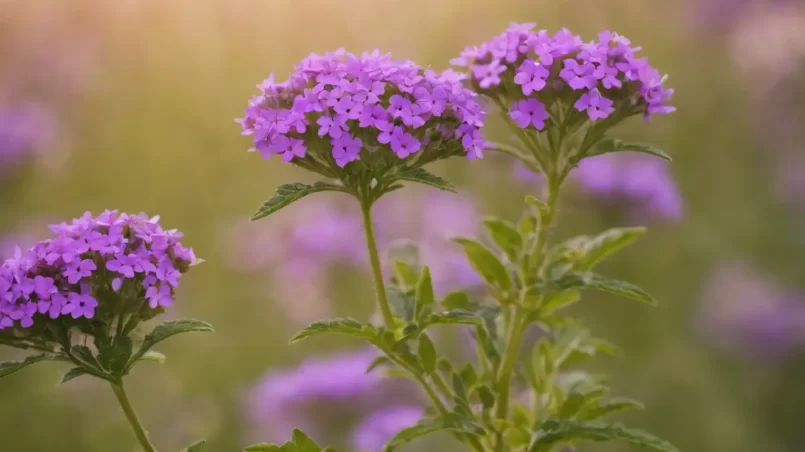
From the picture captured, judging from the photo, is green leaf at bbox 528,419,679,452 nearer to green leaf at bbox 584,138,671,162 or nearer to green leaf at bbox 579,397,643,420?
green leaf at bbox 579,397,643,420

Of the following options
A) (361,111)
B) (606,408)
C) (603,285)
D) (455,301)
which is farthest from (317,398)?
(361,111)

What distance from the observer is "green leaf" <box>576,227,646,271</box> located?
9.31 feet

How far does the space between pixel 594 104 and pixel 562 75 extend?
14cm

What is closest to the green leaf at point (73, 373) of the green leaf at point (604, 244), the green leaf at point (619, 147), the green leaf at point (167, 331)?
the green leaf at point (167, 331)

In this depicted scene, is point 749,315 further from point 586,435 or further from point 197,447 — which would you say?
point 197,447

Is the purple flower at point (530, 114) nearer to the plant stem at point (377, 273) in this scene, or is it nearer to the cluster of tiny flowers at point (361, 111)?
the cluster of tiny flowers at point (361, 111)

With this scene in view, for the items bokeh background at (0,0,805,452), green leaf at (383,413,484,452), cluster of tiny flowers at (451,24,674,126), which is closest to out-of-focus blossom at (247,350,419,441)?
bokeh background at (0,0,805,452)

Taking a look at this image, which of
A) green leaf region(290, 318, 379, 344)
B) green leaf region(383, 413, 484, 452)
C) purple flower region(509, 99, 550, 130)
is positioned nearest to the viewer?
green leaf region(290, 318, 379, 344)

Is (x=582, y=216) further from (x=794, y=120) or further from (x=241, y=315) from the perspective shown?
(x=794, y=120)

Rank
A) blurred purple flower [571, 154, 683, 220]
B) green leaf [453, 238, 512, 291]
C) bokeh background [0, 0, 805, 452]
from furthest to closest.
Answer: bokeh background [0, 0, 805, 452] < blurred purple flower [571, 154, 683, 220] < green leaf [453, 238, 512, 291]

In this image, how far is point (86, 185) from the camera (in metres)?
7.88

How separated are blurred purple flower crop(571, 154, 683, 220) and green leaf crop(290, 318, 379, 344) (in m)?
3.72

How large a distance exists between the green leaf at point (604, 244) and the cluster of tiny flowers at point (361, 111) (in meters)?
0.56

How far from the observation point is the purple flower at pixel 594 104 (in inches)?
102
